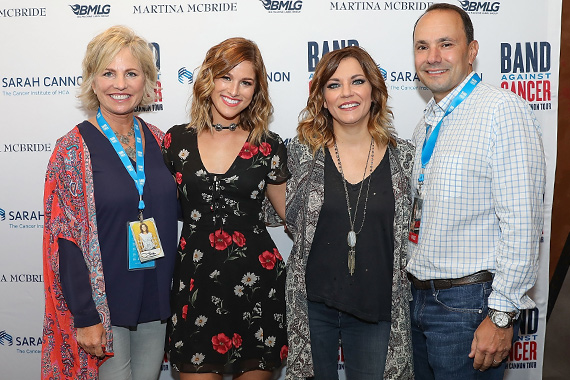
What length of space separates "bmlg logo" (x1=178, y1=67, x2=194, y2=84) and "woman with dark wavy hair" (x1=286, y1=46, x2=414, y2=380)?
963 millimetres

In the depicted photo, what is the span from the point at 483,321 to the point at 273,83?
174 centimetres

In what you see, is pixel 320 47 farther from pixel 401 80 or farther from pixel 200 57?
pixel 200 57

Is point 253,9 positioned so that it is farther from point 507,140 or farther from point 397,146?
point 507,140

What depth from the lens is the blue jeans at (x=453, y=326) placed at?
188 centimetres

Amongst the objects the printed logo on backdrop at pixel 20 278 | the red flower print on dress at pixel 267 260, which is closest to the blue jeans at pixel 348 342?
the red flower print on dress at pixel 267 260

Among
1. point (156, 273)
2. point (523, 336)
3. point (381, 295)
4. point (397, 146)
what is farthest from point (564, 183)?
point (156, 273)

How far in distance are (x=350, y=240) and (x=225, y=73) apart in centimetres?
90

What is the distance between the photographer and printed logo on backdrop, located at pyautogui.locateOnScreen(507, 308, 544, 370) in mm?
3061

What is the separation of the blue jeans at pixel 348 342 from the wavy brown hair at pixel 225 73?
837mm

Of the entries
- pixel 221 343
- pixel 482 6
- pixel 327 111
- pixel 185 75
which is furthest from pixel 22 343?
pixel 482 6

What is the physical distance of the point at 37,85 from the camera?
2926 mm

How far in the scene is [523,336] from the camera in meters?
3.08

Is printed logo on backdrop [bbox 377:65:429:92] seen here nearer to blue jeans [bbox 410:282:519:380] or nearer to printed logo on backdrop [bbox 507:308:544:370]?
blue jeans [bbox 410:282:519:380]

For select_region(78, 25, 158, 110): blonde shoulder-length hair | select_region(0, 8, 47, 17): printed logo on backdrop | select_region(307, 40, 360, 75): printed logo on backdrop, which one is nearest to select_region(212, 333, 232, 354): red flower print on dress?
select_region(78, 25, 158, 110): blonde shoulder-length hair
